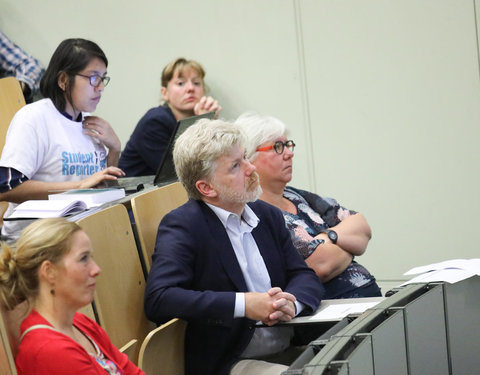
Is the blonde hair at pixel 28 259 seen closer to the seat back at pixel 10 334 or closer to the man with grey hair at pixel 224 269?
the seat back at pixel 10 334

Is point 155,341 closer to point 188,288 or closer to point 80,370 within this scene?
point 188,288

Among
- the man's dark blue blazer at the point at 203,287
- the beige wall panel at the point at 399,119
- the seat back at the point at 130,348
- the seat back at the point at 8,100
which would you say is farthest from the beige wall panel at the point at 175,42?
the seat back at the point at 130,348

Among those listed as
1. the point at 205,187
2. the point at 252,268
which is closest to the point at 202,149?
the point at 205,187

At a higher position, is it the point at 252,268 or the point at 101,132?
the point at 101,132

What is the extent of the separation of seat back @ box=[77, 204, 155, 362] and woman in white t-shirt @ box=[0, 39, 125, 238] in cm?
60

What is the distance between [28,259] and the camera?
169 cm

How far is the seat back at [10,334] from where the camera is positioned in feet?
5.19

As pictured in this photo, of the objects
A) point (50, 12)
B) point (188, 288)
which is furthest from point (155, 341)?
point (50, 12)

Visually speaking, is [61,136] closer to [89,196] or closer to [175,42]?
[89,196]

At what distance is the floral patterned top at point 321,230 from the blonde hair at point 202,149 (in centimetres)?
53

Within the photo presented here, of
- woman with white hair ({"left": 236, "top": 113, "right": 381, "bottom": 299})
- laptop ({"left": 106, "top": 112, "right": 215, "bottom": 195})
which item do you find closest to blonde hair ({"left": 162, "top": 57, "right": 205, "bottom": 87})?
laptop ({"left": 106, "top": 112, "right": 215, "bottom": 195})

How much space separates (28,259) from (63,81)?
5.20ft

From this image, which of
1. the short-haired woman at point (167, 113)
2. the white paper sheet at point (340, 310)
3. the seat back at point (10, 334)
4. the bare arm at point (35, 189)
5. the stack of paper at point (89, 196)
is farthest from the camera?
the short-haired woman at point (167, 113)

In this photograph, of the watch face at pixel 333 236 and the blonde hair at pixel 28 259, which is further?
the watch face at pixel 333 236
